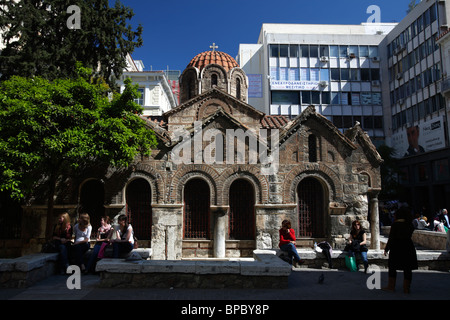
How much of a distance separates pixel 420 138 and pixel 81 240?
31390 mm

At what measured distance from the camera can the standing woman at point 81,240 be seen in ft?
27.2

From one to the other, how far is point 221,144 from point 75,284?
27.0 ft

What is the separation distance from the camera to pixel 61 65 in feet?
49.7

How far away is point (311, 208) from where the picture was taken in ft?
45.6

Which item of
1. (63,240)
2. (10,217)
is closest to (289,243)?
(63,240)

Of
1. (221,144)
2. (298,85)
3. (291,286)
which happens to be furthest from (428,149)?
(291,286)

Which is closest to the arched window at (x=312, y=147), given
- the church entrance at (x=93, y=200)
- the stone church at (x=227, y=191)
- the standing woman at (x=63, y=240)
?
the stone church at (x=227, y=191)

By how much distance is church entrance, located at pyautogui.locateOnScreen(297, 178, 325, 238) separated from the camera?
1377 cm

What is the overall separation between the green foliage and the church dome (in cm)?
1229

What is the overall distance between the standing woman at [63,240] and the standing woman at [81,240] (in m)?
0.21

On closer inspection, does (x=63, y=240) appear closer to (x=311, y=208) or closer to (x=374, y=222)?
(x=311, y=208)

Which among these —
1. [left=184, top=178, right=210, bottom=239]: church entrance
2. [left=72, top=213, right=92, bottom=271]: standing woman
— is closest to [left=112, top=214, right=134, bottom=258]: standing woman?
[left=72, top=213, right=92, bottom=271]: standing woman

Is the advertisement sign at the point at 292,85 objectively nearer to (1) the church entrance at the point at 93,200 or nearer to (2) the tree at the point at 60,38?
(2) the tree at the point at 60,38

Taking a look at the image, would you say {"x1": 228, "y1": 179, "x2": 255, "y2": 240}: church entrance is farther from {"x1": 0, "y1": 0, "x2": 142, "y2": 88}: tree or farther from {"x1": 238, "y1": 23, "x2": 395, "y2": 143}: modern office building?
{"x1": 238, "y1": 23, "x2": 395, "y2": 143}: modern office building
